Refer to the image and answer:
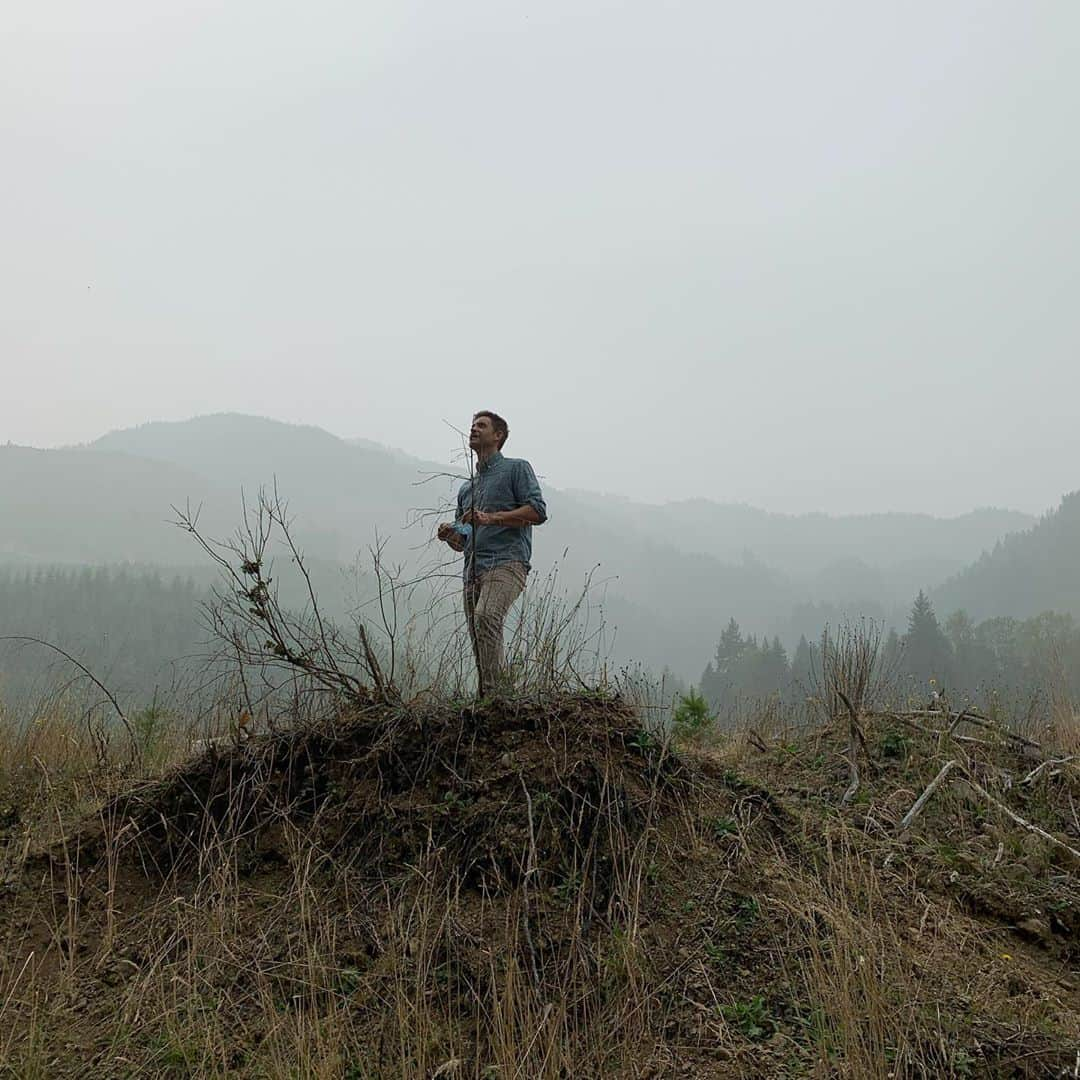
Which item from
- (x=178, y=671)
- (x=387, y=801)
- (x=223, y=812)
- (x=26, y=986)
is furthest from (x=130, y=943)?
(x=178, y=671)

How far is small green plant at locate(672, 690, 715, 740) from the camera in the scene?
6.60 m

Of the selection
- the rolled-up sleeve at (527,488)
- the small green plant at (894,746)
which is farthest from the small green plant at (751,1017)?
the small green plant at (894,746)

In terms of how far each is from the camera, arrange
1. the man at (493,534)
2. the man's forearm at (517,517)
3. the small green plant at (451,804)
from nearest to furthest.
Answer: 1. the small green plant at (451,804)
2. the man at (493,534)
3. the man's forearm at (517,517)

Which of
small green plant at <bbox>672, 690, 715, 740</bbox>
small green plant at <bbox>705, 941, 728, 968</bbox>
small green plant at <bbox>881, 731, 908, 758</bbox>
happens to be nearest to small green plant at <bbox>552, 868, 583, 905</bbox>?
small green plant at <bbox>705, 941, 728, 968</bbox>

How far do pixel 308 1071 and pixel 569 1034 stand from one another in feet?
2.84

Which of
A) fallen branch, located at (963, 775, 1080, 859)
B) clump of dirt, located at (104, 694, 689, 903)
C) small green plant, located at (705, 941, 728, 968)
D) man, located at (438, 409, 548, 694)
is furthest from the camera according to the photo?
man, located at (438, 409, 548, 694)

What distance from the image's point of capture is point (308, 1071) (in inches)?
96.7

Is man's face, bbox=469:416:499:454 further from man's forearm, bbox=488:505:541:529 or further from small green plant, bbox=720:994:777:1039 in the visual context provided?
small green plant, bbox=720:994:777:1039

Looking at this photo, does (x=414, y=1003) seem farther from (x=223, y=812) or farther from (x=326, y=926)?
(x=223, y=812)

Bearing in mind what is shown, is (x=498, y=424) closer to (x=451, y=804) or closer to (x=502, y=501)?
(x=502, y=501)

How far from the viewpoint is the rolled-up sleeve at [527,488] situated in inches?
194

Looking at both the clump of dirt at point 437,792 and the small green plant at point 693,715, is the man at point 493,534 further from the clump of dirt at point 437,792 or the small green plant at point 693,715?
the small green plant at point 693,715

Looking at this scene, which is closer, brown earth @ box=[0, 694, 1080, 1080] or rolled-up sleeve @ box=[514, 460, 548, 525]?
brown earth @ box=[0, 694, 1080, 1080]

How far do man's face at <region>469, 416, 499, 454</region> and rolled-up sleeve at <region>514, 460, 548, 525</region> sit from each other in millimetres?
268
